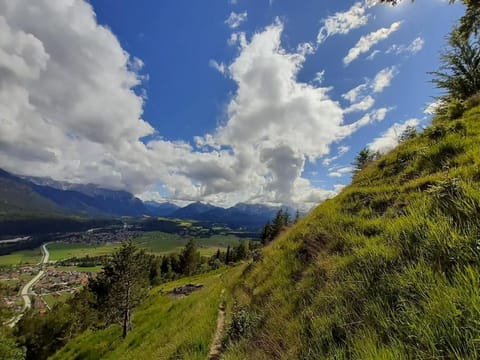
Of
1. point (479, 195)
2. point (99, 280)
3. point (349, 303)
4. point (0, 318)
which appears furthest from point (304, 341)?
point (99, 280)

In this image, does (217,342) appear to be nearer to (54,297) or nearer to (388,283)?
(388,283)

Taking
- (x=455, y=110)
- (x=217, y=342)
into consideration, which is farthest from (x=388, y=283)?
Result: (x=455, y=110)

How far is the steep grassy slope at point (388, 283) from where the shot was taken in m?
2.78

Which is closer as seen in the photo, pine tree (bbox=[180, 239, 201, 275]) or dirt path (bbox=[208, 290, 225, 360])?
dirt path (bbox=[208, 290, 225, 360])

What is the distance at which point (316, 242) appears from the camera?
26.0 feet

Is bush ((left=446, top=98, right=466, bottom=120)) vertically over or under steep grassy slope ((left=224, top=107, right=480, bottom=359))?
over

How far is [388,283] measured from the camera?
389cm

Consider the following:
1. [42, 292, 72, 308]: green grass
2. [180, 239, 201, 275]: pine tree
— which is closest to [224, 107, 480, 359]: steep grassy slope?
[180, 239, 201, 275]: pine tree

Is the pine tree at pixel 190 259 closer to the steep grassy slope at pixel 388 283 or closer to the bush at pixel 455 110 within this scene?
the bush at pixel 455 110

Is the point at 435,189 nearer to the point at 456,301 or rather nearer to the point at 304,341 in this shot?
the point at 456,301

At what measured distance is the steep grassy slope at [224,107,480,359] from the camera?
2779 mm

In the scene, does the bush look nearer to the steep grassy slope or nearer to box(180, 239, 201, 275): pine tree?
the steep grassy slope

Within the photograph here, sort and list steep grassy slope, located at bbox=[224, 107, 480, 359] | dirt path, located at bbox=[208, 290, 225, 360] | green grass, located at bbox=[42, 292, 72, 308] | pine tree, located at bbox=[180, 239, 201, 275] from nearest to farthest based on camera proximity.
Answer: steep grassy slope, located at bbox=[224, 107, 480, 359], dirt path, located at bbox=[208, 290, 225, 360], pine tree, located at bbox=[180, 239, 201, 275], green grass, located at bbox=[42, 292, 72, 308]

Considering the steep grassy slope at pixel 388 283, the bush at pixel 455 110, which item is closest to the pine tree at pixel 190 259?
the bush at pixel 455 110
